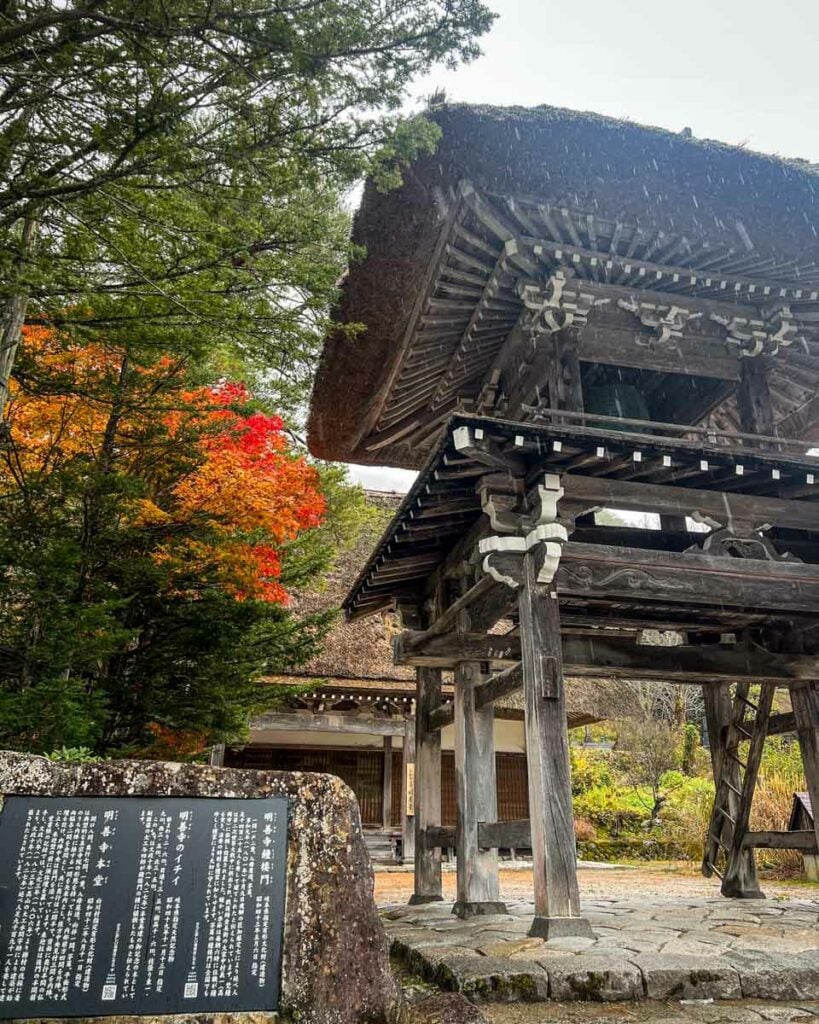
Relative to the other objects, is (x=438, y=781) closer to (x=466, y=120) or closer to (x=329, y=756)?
(x=466, y=120)

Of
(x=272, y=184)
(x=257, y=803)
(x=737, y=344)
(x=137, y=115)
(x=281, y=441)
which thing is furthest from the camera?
(x=281, y=441)

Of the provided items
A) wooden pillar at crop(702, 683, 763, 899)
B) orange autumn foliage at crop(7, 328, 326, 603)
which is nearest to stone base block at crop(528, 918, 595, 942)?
wooden pillar at crop(702, 683, 763, 899)

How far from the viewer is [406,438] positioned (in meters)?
8.27

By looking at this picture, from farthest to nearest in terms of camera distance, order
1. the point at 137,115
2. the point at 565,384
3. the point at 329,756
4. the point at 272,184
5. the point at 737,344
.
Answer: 1. the point at 329,756
2. the point at 737,344
3. the point at 565,384
4. the point at 272,184
5. the point at 137,115

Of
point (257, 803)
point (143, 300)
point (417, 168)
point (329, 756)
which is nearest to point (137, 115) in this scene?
point (143, 300)

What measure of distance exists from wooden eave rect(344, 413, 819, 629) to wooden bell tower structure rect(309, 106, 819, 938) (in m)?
0.02

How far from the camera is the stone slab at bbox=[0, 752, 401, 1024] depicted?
291 cm

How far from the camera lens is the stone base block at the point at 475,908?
6.20 m

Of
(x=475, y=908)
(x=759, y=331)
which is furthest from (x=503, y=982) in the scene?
(x=759, y=331)

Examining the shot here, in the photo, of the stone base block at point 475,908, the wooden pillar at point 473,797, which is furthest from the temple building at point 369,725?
the stone base block at point 475,908

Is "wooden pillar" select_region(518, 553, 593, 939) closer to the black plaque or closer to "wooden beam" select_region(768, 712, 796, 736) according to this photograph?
the black plaque

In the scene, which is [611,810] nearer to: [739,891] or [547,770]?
[739,891]

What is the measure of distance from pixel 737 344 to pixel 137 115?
542cm

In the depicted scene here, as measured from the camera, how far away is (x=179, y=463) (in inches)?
300
